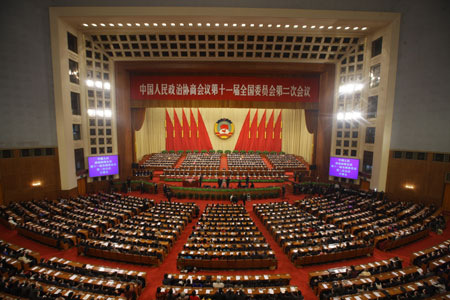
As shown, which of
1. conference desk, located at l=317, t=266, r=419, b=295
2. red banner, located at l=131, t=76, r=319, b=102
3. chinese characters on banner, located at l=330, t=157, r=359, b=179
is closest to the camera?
conference desk, located at l=317, t=266, r=419, b=295

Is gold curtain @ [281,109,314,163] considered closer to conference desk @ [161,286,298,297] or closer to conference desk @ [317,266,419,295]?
conference desk @ [317,266,419,295]

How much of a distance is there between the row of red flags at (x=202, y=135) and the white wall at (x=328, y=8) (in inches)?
737

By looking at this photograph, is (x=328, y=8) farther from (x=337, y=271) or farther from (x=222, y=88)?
(x=337, y=271)

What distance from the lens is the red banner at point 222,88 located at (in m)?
21.8

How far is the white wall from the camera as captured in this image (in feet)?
48.1

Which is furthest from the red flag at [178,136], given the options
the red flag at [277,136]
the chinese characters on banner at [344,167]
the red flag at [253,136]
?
the chinese characters on banner at [344,167]

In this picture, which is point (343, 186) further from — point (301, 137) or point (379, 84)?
point (301, 137)

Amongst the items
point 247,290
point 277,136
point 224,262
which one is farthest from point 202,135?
point 247,290

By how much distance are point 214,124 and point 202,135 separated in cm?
338

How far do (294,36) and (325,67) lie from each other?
4.91 metres

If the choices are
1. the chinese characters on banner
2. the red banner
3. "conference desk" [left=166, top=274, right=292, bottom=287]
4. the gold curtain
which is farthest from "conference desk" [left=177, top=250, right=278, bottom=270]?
the gold curtain

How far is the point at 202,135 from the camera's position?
34.7m

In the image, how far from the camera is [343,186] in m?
20.1

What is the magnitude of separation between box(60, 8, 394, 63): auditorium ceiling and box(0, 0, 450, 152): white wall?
1032 mm
